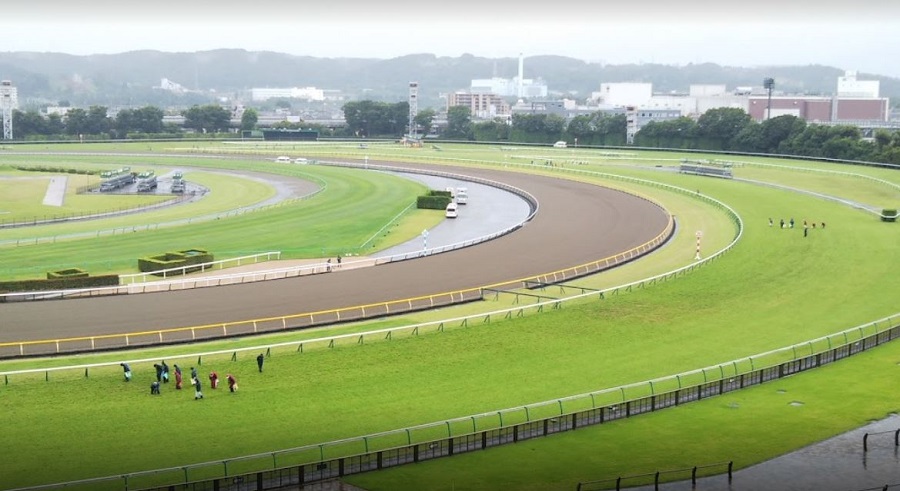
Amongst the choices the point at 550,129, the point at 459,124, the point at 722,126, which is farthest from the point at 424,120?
the point at 722,126

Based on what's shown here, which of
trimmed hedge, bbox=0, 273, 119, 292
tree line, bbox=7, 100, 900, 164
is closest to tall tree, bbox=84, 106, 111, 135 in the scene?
tree line, bbox=7, 100, 900, 164

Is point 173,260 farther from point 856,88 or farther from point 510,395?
point 856,88

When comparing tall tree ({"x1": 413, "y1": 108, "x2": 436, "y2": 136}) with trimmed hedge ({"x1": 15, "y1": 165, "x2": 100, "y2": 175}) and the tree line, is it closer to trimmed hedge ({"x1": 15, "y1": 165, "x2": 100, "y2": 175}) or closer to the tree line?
the tree line

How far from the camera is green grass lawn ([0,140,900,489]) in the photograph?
59.7ft

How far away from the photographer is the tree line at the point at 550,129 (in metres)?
82.5

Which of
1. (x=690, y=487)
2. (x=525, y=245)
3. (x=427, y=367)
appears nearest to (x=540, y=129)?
(x=525, y=245)

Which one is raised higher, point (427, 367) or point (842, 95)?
point (842, 95)

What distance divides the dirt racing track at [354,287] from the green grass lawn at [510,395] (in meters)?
3.15

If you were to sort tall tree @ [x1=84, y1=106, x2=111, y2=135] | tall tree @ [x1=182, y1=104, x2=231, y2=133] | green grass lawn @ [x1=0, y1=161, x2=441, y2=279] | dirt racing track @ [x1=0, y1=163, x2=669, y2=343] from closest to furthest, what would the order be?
1. dirt racing track @ [x1=0, y1=163, x2=669, y2=343]
2. green grass lawn @ [x1=0, y1=161, x2=441, y2=279]
3. tall tree @ [x1=84, y1=106, x2=111, y2=135]
4. tall tree @ [x1=182, y1=104, x2=231, y2=133]

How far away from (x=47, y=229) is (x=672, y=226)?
94.1ft

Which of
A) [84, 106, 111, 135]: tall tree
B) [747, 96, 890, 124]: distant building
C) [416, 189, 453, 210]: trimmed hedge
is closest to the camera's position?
[416, 189, 453, 210]: trimmed hedge

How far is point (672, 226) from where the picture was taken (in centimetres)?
4847

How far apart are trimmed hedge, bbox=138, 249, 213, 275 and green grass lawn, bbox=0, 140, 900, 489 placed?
1019 centimetres

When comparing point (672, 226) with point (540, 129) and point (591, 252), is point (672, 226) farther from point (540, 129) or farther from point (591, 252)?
point (540, 129)
